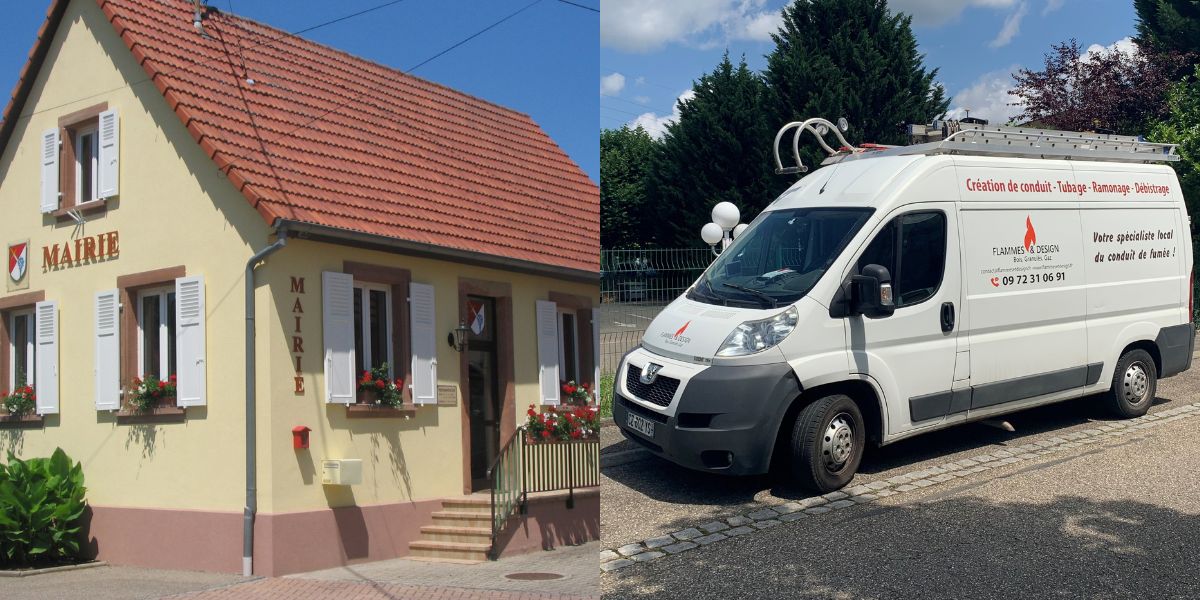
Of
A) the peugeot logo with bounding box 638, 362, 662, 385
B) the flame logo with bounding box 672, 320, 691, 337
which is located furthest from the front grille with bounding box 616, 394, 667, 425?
the flame logo with bounding box 672, 320, 691, 337

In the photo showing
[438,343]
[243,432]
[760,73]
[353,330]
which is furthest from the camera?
[760,73]

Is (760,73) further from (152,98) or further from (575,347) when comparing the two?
(575,347)

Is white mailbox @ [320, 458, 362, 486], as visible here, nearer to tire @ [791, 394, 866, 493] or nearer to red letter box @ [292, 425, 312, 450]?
red letter box @ [292, 425, 312, 450]

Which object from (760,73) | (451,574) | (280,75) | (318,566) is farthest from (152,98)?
(760,73)

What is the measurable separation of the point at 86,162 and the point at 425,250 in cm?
100

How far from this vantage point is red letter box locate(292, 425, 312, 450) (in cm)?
335

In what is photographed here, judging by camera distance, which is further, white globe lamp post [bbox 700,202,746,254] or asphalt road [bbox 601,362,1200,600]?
white globe lamp post [bbox 700,202,746,254]

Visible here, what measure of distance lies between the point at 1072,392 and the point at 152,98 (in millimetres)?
5844

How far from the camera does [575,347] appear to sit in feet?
8.21

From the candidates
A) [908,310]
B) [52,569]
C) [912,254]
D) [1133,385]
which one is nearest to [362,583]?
[52,569]

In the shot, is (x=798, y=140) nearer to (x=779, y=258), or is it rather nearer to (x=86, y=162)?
(x=779, y=258)

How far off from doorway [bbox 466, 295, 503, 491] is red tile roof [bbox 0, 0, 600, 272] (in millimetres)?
238

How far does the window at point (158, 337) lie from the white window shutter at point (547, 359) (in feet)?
4.82

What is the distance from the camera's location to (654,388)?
17.0 ft
